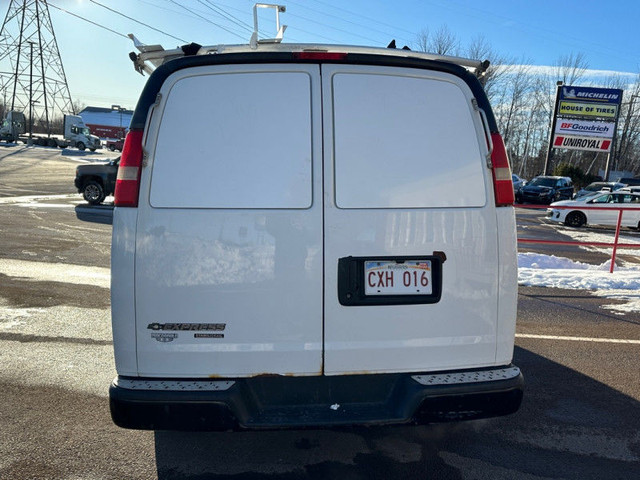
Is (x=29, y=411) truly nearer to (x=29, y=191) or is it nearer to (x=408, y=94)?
(x=408, y=94)

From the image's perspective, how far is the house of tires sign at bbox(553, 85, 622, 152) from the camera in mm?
31391

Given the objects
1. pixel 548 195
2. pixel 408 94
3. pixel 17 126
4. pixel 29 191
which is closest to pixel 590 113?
pixel 548 195

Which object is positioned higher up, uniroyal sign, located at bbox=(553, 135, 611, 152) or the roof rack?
uniroyal sign, located at bbox=(553, 135, 611, 152)

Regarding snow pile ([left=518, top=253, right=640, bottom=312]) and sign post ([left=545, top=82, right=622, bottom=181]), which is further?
sign post ([left=545, top=82, right=622, bottom=181])

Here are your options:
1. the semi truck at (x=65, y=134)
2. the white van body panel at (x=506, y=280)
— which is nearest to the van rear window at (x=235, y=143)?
the white van body panel at (x=506, y=280)

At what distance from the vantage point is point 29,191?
1770 cm

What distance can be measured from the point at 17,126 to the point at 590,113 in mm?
58076

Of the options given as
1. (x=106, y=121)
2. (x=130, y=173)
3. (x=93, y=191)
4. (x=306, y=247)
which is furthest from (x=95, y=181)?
(x=106, y=121)

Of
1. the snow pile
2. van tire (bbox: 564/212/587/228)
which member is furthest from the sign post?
the snow pile

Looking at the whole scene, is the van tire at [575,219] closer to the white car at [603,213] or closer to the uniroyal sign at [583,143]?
the white car at [603,213]

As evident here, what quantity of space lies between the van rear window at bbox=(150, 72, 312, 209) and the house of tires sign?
34.3 metres

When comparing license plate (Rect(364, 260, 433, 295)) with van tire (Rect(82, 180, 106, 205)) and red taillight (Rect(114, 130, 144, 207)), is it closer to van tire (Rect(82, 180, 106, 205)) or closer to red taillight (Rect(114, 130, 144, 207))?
red taillight (Rect(114, 130, 144, 207))

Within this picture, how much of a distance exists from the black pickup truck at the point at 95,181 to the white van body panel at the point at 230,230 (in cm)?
1408

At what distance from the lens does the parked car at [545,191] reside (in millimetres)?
27453
